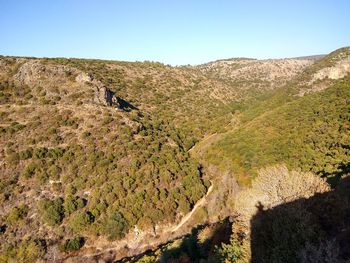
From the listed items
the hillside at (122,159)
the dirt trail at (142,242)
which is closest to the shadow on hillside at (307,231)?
the hillside at (122,159)

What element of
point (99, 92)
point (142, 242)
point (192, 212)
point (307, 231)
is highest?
point (99, 92)

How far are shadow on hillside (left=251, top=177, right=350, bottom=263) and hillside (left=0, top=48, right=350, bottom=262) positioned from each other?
769 centimetres

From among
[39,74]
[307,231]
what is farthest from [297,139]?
[39,74]

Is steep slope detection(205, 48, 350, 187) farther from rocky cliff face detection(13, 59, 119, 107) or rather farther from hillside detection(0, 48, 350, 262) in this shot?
rocky cliff face detection(13, 59, 119, 107)

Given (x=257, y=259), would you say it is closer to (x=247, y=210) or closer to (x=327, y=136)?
(x=247, y=210)

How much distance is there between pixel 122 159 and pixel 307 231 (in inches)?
1555

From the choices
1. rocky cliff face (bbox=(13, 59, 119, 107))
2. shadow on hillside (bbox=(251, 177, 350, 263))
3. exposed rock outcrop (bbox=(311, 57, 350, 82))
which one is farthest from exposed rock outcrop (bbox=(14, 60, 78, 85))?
exposed rock outcrop (bbox=(311, 57, 350, 82))

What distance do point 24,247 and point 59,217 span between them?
572cm

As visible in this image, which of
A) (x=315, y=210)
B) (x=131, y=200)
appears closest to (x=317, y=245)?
(x=315, y=210)

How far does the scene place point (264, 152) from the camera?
5244cm

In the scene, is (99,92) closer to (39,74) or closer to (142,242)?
(39,74)

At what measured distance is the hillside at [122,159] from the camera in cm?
4222

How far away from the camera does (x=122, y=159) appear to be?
5544cm

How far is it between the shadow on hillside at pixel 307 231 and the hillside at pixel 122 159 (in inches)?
303
